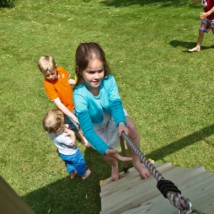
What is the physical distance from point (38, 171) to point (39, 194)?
45 centimetres

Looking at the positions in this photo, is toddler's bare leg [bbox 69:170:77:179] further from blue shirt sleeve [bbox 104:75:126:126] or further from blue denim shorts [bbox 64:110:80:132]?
blue shirt sleeve [bbox 104:75:126:126]

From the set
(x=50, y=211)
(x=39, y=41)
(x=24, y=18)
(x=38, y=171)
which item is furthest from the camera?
(x=24, y=18)

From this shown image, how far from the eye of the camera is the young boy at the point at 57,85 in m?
4.22

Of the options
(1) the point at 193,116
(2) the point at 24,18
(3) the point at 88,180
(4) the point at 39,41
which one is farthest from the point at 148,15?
(3) the point at 88,180

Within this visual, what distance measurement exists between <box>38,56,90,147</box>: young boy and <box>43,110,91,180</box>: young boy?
0.31m

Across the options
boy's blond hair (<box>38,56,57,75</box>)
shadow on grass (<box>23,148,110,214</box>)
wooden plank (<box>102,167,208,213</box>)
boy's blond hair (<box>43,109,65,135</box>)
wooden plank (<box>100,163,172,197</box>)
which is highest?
boy's blond hair (<box>38,56,57,75</box>)

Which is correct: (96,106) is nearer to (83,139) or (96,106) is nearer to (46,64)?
(46,64)

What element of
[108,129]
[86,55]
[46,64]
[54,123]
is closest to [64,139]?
[54,123]

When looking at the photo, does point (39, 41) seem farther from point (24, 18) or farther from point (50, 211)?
point (50, 211)

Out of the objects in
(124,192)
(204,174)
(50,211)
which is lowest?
(50,211)

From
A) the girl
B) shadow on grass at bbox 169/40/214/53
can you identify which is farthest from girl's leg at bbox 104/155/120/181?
shadow on grass at bbox 169/40/214/53

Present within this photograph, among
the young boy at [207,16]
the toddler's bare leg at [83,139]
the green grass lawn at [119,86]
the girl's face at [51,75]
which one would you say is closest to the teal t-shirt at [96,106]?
the girl's face at [51,75]

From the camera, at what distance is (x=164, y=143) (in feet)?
15.6

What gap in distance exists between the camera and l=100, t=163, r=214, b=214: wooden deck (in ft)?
7.72
